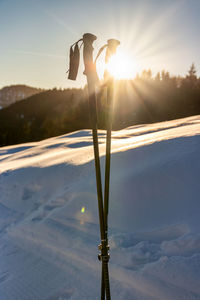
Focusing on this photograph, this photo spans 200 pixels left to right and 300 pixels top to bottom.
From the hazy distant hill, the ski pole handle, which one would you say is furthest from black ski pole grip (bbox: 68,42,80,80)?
the hazy distant hill

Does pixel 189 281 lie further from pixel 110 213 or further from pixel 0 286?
pixel 0 286

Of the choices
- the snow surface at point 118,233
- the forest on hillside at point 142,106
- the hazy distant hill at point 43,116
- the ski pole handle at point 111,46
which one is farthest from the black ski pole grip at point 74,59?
the hazy distant hill at point 43,116

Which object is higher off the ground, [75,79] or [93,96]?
[75,79]

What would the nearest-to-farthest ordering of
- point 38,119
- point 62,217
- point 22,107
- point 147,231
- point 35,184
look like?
1. point 147,231
2. point 62,217
3. point 35,184
4. point 38,119
5. point 22,107

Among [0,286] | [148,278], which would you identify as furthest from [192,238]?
[0,286]

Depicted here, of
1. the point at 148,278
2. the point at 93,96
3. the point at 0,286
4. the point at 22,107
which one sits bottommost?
the point at 0,286

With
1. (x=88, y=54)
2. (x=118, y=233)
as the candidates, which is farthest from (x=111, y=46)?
(x=118, y=233)

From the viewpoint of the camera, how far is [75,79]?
1240mm

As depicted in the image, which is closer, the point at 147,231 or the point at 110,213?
the point at 147,231

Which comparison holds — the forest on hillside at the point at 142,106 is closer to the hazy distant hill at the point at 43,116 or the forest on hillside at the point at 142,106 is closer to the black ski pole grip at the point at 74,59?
the hazy distant hill at the point at 43,116

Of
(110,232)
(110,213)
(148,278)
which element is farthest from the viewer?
(110,213)

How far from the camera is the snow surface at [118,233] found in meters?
1.58

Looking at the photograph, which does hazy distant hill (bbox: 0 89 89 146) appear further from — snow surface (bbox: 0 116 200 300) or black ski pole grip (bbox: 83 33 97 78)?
black ski pole grip (bbox: 83 33 97 78)

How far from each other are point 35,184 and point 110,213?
1354 millimetres
